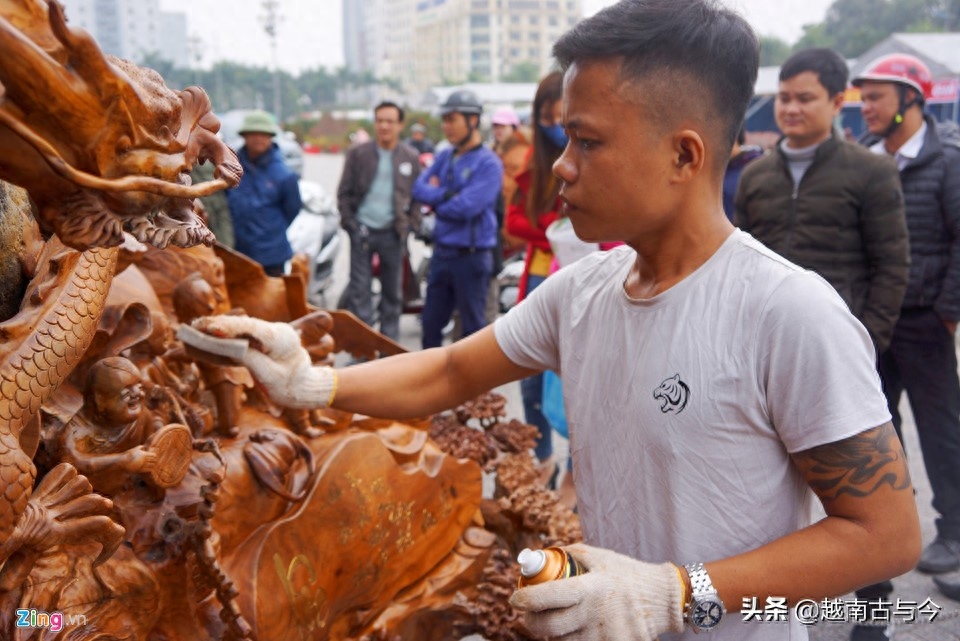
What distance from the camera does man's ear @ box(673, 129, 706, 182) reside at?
131cm

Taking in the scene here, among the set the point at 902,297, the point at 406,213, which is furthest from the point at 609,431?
the point at 406,213

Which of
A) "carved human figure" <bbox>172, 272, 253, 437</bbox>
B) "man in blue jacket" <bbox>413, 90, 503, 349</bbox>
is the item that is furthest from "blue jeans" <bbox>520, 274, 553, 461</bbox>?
"carved human figure" <bbox>172, 272, 253, 437</bbox>

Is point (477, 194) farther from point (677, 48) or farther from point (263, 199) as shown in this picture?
point (677, 48)

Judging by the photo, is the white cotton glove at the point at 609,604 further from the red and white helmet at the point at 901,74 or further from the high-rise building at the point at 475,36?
the high-rise building at the point at 475,36

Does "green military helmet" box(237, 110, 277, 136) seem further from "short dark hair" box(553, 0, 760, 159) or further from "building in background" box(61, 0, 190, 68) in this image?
"short dark hair" box(553, 0, 760, 159)

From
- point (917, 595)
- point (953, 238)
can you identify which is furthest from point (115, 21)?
point (917, 595)

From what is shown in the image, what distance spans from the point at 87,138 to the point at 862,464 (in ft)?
3.38

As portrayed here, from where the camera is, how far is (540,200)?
3.69 metres

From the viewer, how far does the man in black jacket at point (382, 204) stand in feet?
20.2

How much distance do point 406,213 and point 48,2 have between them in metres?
5.33

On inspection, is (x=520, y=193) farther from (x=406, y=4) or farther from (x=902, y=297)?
(x=406, y=4)

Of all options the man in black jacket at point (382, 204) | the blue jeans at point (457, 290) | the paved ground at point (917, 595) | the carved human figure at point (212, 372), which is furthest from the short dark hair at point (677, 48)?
the man in black jacket at point (382, 204)

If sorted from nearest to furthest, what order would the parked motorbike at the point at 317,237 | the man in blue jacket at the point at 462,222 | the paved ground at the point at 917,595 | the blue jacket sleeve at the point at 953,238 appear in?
1. the paved ground at the point at 917,595
2. the blue jacket sleeve at the point at 953,238
3. the man in blue jacket at the point at 462,222
4. the parked motorbike at the point at 317,237

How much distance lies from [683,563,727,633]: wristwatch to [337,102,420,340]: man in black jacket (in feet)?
16.5
